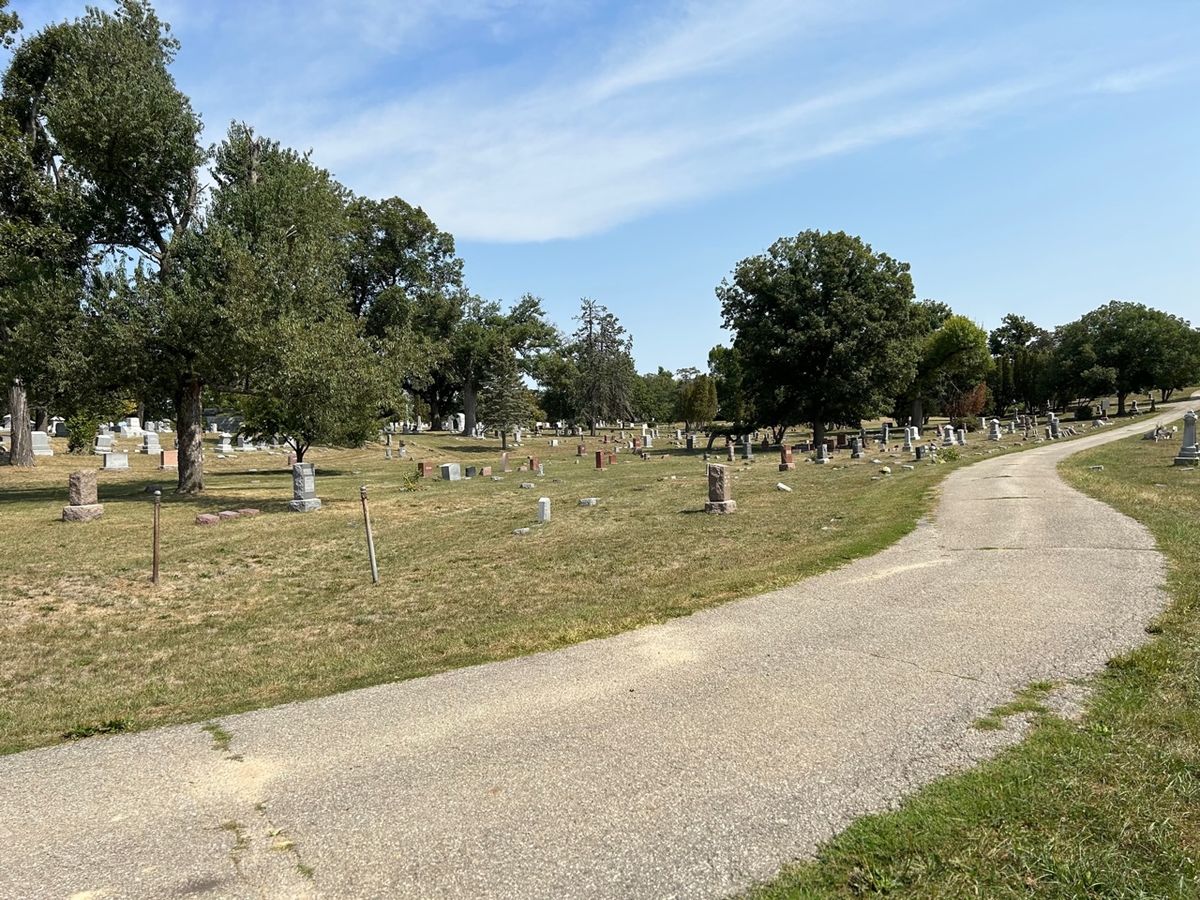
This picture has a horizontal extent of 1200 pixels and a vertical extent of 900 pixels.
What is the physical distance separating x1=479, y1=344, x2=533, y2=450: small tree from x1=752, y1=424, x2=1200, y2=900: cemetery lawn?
160 feet

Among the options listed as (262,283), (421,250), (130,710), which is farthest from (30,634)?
(421,250)

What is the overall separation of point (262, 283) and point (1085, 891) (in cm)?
2084

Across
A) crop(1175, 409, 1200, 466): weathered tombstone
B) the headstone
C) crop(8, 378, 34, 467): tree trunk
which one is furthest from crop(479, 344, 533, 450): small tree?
crop(1175, 409, 1200, 466): weathered tombstone

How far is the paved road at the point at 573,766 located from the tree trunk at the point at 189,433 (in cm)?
1788

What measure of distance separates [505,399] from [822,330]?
23241mm

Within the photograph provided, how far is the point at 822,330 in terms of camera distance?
135 feet

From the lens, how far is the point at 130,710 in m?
5.96

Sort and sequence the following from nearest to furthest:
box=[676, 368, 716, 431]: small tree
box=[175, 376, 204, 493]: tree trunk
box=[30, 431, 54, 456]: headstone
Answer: box=[175, 376, 204, 493]: tree trunk < box=[30, 431, 54, 456]: headstone < box=[676, 368, 716, 431]: small tree

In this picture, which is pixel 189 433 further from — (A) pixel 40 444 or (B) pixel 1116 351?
(B) pixel 1116 351

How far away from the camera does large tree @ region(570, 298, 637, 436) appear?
3356 inches

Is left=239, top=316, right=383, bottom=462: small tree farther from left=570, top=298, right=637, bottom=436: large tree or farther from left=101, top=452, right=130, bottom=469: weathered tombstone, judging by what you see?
left=570, top=298, right=637, bottom=436: large tree

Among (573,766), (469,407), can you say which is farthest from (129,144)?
(469,407)

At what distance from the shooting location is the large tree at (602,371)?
85.2 m

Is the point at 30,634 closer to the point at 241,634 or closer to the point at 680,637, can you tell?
the point at 241,634
